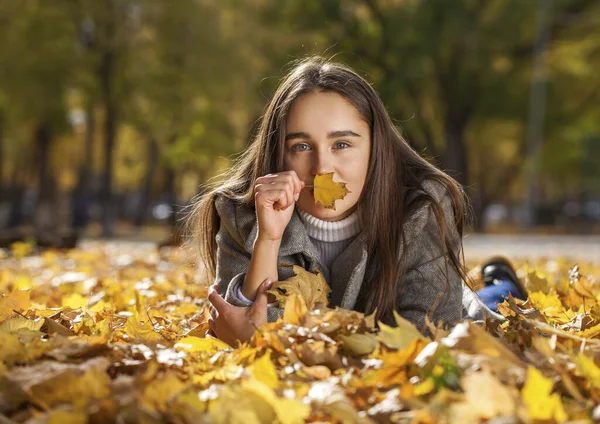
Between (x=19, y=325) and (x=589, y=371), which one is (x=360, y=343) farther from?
(x=19, y=325)

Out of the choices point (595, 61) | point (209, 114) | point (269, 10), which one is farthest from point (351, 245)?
point (595, 61)

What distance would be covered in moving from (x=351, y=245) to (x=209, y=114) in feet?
68.6

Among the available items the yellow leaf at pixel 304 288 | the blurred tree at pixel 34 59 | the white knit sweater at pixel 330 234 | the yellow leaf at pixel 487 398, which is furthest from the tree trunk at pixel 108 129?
the yellow leaf at pixel 487 398

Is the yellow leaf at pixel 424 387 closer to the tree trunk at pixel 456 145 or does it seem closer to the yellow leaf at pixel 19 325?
the yellow leaf at pixel 19 325

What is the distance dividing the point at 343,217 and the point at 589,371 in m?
1.50

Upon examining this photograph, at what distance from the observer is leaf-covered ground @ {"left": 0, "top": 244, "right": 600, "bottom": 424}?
1.77m

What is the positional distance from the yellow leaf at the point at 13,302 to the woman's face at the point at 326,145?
1.07 m

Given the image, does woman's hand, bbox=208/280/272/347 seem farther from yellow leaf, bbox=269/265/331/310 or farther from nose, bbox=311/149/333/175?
nose, bbox=311/149/333/175

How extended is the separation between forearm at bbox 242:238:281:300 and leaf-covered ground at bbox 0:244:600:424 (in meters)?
0.32

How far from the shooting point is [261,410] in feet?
5.91

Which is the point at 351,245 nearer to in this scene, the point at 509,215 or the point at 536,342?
the point at 536,342

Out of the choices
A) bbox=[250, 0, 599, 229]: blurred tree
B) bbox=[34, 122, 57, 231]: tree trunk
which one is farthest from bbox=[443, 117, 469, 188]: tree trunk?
bbox=[34, 122, 57, 231]: tree trunk

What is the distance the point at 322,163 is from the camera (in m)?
3.14

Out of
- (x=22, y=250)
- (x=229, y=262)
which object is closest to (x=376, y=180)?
(x=229, y=262)
